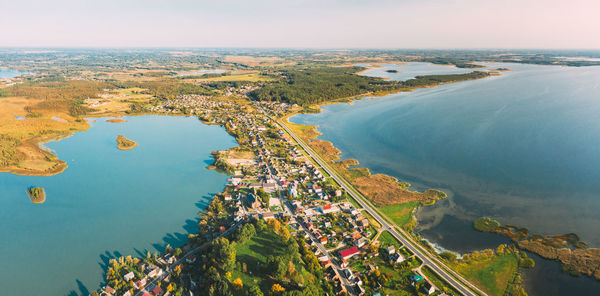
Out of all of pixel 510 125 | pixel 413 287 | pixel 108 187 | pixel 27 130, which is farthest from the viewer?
pixel 510 125

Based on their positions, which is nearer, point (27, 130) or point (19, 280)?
point (19, 280)

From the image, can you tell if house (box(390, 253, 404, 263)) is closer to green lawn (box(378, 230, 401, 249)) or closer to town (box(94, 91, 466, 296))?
town (box(94, 91, 466, 296))

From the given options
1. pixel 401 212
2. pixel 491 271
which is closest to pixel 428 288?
pixel 491 271

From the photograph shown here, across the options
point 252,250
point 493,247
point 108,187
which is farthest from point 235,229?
point 493,247

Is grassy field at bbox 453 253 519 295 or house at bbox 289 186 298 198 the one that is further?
house at bbox 289 186 298 198

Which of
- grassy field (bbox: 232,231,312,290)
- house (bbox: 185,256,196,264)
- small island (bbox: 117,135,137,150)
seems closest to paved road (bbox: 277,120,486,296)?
grassy field (bbox: 232,231,312,290)

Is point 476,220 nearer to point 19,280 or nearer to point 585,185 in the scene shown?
point 585,185
